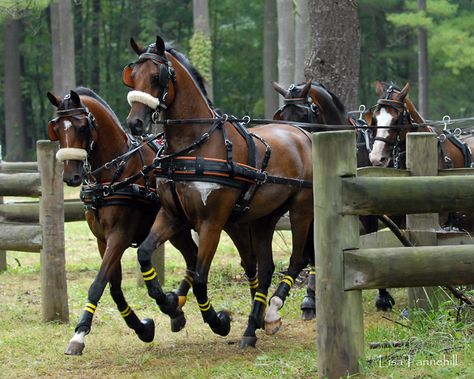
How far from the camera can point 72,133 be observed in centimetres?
777

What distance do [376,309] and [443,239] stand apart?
163 centimetres

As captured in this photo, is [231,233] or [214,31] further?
[214,31]

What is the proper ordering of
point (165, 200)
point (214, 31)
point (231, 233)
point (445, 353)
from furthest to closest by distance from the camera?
point (214, 31) < point (231, 233) < point (165, 200) < point (445, 353)

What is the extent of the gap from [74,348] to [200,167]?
69.2 inches

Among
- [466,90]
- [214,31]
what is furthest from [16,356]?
[214,31]

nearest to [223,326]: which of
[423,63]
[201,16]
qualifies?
[201,16]

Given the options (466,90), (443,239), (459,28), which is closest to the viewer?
(443,239)

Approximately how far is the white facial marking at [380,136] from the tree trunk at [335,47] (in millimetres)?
2334

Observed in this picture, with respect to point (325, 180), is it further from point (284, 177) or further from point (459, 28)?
point (459, 28)

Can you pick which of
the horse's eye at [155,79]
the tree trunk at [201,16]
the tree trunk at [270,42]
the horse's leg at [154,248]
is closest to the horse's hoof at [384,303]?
the horse's leg at [154,248]

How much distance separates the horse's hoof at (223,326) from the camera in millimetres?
7891

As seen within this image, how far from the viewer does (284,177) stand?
8117 mm

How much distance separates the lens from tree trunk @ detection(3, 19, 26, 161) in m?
40.8

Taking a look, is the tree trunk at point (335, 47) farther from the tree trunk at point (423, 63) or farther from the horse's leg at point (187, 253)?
the tree trunk at point (423, 63)
